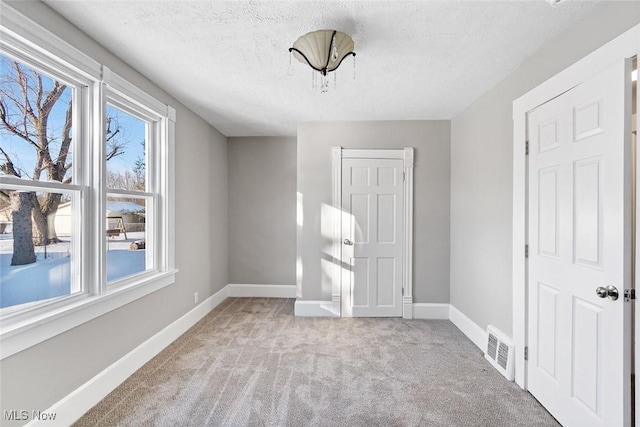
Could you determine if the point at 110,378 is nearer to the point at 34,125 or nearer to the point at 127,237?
the point at 127,237

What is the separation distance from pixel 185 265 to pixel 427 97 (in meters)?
3.11

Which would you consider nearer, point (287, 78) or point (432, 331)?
point (287, 78)

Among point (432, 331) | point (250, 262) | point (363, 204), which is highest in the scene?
point (363, 204)

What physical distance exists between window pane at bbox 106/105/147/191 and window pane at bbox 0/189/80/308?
1.73 ft

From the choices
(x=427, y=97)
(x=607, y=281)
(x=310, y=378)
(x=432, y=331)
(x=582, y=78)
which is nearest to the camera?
(x=607, y=281)

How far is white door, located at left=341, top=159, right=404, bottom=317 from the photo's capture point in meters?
3.80

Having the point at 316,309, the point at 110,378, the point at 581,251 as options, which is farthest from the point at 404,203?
the point at 110,378

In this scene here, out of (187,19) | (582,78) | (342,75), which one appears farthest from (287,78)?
(582,78)

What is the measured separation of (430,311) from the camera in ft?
12.4

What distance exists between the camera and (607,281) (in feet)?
5.20

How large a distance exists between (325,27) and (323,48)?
11 centimetres

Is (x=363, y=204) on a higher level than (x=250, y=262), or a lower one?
higher

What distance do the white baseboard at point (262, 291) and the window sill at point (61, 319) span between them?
7.09ft

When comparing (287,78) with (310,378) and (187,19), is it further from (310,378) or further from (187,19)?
(310,378)
